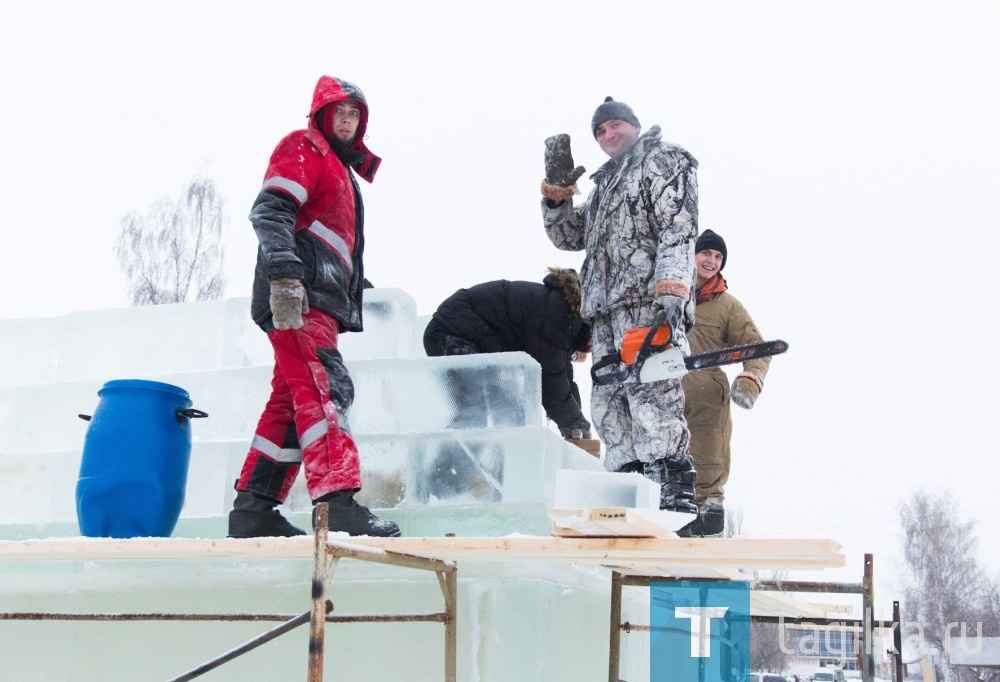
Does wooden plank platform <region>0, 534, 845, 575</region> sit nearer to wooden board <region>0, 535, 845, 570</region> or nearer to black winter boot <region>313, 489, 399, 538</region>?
wooden board <region>0, 535, 845, 570</region>

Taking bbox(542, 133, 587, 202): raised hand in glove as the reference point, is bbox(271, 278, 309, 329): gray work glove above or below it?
below

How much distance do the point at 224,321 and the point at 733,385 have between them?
8.26 feet

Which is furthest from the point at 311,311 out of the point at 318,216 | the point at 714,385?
the point at 714,385

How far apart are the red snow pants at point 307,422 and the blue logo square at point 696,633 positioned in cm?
204

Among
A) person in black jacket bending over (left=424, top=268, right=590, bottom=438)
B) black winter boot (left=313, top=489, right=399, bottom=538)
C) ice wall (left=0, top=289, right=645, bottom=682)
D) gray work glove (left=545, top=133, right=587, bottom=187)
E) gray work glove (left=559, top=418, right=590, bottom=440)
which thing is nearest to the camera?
black winter boot (left=313, top=489, right=399, bottom=538)

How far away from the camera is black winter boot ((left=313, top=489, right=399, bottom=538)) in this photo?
11.0 feet

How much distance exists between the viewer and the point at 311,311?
3.60 m

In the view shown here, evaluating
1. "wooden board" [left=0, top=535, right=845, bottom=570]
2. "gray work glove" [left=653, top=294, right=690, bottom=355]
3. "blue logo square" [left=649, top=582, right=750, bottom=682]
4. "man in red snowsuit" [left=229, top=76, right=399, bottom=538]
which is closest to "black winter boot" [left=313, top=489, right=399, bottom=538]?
"man in red snowsuit" [left=229, top=76, right=399, bottom=538]

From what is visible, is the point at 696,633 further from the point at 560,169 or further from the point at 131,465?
the point at 131,465

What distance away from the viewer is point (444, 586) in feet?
11.1

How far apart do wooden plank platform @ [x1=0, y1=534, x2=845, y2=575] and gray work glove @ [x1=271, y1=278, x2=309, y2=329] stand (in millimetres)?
813

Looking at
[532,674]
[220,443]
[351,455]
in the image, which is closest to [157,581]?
[220,443]

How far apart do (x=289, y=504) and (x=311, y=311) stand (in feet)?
3.19

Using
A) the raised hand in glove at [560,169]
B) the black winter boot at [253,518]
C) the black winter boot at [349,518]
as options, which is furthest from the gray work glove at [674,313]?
the black winter boot at [253,518]
